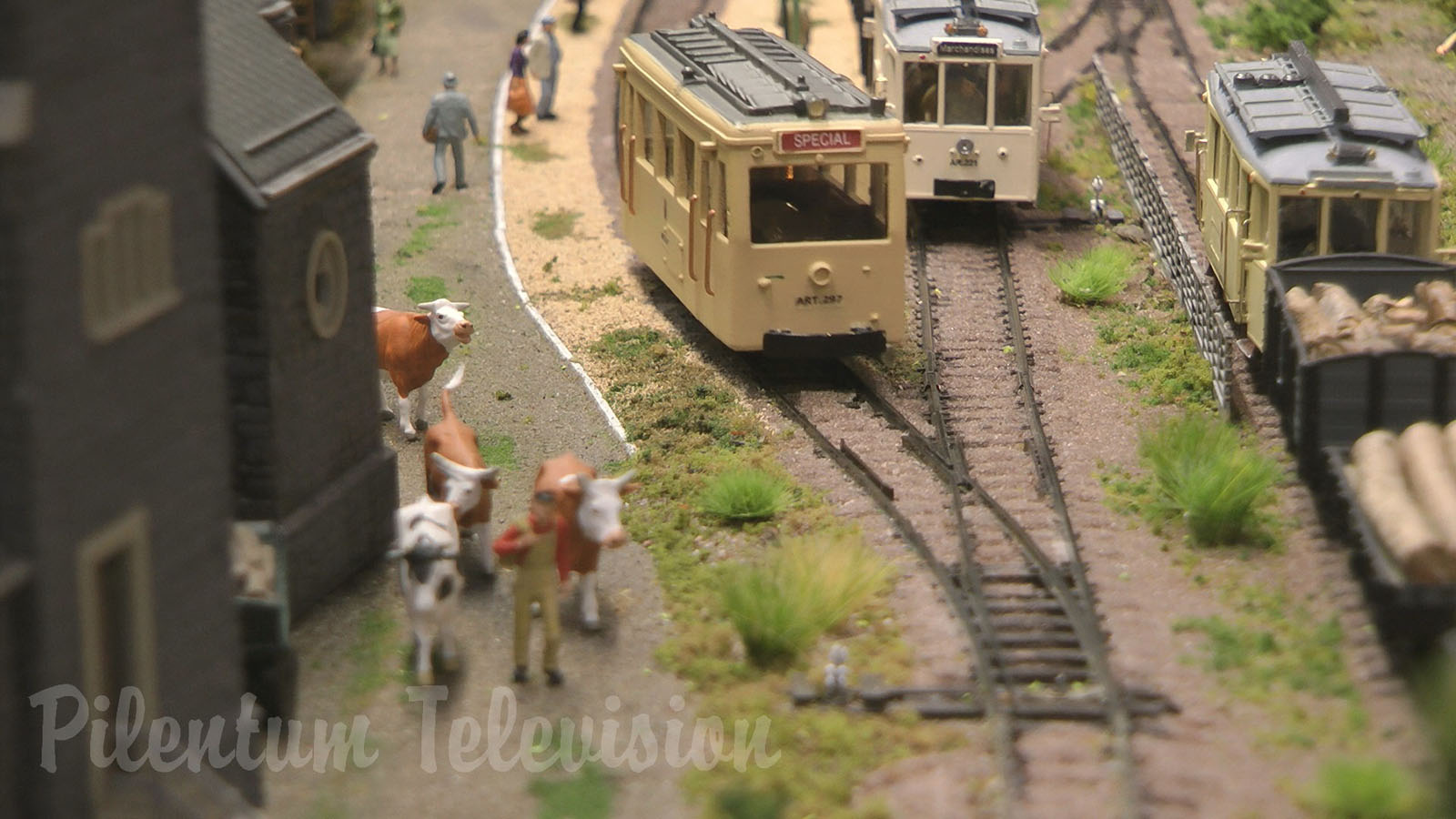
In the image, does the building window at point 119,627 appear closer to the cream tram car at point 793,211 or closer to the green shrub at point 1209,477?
the green shrub at point 1209,477

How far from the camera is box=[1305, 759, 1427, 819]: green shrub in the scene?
1112 centimetres

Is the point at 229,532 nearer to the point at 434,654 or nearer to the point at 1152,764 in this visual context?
the point at 434,654

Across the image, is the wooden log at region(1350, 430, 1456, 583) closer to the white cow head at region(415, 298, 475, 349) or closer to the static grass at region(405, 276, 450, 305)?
the white cow head at region(415, 298, 475, 349)

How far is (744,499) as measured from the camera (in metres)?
16.2

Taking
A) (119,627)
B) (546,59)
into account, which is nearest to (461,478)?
(119,627)

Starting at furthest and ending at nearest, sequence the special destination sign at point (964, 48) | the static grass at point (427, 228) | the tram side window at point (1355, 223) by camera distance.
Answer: the static grass at point (427, 228) → the special destination sign at point (964, 48) → the tram side window at point (1355, 223)

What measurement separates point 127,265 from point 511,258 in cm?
1337

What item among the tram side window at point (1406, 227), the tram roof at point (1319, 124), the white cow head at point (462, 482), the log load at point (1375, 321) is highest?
the tram roof at point (1319, 124)

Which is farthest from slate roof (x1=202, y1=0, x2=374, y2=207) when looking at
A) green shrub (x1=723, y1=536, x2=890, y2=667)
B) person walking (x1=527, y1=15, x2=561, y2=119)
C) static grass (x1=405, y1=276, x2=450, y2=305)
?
person walking (x1=527, y1=15, x2=561, y2=119)

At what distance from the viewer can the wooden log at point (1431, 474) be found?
13.3 m

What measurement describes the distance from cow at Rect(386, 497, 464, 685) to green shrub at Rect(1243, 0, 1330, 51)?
69.7 ft

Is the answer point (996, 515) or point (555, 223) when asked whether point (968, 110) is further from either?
point (996, 515)

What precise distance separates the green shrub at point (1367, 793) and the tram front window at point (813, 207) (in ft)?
28.2

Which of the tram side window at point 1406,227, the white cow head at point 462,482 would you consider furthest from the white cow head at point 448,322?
the tram side window at point 1406,227
